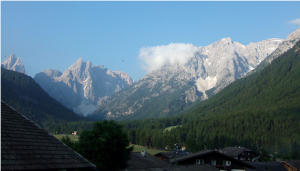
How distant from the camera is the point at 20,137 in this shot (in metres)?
15.9

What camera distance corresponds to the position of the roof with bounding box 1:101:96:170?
46.5ft

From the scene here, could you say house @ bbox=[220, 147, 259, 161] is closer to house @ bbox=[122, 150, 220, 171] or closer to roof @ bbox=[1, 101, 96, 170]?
house @ bbox=[122, 150, 220, 171]

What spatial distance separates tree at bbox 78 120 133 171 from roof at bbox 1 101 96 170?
29759mm

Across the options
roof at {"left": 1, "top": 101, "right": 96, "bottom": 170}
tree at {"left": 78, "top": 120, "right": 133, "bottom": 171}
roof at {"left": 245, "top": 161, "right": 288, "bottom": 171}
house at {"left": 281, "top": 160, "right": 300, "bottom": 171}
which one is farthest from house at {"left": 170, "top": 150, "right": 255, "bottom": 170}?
house at {"left": 281, "top": 160, "right": 300, "bottom": 171}

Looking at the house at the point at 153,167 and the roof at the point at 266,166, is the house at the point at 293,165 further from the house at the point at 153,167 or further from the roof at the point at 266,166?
the house at the point at 153,167

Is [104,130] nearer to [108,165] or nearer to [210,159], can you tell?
[108,165]

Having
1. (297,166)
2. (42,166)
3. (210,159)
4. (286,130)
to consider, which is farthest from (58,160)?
(286,130)

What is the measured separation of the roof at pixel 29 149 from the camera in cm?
1417

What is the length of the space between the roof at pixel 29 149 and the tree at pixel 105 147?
2976cm

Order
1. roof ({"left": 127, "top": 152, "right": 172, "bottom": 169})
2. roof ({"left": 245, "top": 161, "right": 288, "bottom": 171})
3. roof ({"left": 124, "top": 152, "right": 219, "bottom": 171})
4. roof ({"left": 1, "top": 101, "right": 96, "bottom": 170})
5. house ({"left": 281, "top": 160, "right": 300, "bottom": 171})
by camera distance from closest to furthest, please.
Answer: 1. roof ({"left": 1, "top": 101, "right": 96, "bottom": 170})
2. roof ({"left": 124, "top": 152, "right": 219, "bottom": 171})
3. roof ({"left": 127, "top": 152, "right": 172, "bottom": 169})
4. roof ({"left": 245, "top": 161, "right": 288, "bottom": 171})
5. house ({"left": 281, "top": 160, "right": 300, "bottom": 171})

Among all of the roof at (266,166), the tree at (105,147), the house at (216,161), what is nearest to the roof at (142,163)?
the tree at (105,147)

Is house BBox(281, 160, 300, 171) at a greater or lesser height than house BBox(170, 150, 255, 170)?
lesser

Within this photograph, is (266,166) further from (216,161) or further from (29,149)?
(29,149)

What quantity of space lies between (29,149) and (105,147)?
3245 centimetres
